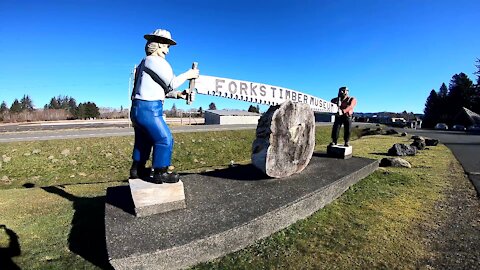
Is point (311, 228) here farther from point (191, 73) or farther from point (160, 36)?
point (160, 36)

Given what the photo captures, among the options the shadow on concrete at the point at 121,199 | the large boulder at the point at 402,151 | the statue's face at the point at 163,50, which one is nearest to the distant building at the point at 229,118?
the large boulder at the point at 402,151

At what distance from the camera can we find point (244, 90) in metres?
6.13

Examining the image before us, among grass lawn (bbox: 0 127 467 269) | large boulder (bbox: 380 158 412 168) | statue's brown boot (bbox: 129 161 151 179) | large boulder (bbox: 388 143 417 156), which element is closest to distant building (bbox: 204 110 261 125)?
large boulder (bbox: 388 143 417 156)

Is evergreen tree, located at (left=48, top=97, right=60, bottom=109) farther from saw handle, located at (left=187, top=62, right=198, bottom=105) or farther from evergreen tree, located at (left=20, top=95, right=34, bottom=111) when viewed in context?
saw handle, located at (left=187, top=62, right=198, bottom=105)

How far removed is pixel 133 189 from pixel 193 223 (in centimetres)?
91

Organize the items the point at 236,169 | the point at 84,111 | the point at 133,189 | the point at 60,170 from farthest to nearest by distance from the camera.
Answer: the point at 84,111, the point at 60,170, the point at 236,169, the point at 133,189

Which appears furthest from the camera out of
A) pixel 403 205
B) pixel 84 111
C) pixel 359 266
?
pixel 84 111

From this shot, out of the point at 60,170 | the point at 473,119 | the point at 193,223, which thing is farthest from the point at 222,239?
the point at 473,119

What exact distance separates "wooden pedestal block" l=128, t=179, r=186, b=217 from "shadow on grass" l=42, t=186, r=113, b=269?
65 cm

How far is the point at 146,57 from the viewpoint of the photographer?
13.1 feet

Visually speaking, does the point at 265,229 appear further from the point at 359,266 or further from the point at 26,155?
the point at 26,155

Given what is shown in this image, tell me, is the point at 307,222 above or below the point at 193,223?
below

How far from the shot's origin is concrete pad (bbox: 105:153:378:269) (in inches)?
118

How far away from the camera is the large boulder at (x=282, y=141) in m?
5.34
